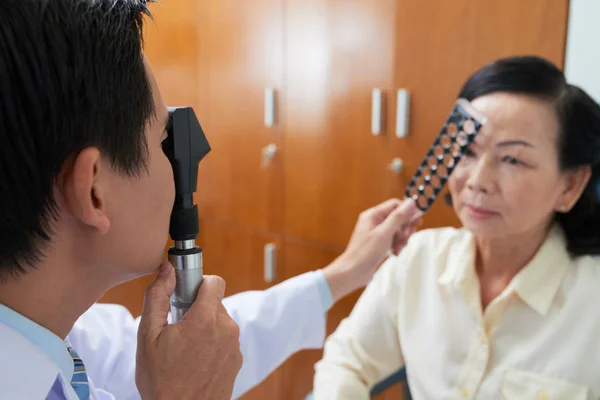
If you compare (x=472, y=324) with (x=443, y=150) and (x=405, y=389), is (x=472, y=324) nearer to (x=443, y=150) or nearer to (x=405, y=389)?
(x=405, y=389)

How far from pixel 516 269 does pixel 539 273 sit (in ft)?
0.25

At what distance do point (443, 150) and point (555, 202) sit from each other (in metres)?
0.25

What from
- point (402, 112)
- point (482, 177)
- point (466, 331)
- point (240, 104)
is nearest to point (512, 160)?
point (482, 177)

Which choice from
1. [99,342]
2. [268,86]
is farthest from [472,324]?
[268,86]

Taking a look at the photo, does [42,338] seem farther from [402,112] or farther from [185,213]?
[402,112]

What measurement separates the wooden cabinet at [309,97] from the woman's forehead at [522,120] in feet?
1.19

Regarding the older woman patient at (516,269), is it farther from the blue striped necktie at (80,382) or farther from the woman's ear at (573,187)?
the blue striped necktie at (80,382)

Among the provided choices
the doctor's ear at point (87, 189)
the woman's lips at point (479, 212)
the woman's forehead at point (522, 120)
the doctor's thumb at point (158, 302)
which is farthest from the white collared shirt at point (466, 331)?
the doctor's ear at point (87, 189)

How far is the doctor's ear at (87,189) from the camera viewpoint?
56 centimetres

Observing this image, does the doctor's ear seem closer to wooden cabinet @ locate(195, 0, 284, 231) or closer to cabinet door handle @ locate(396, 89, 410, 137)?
cabinet door handle @ locate(396, 89, 410, 137)

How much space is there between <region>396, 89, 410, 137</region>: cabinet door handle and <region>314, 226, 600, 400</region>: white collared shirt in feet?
1.36

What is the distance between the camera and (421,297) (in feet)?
4.05

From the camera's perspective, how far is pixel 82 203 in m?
0.57

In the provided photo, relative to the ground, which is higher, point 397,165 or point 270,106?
point 270,106
